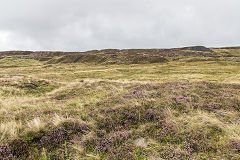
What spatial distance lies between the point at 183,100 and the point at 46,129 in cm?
762

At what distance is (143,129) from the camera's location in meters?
5.96

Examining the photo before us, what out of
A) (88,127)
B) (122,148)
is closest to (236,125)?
(122,148)

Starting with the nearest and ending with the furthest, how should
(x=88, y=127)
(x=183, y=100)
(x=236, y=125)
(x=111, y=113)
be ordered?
(x=236, y=125) < (x=88, y=127) < (x=111, y=113) < (x=183, y=100)

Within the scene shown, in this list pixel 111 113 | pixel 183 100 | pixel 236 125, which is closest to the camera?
pixel 236 125

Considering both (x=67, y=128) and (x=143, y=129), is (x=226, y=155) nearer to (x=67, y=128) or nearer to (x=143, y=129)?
(x=143, y=129)

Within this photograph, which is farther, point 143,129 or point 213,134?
point 143,129

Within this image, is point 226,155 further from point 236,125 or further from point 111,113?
point 111,113

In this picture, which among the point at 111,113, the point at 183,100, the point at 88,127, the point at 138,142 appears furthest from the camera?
the point at 183,100

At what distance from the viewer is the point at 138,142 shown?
5.09 m

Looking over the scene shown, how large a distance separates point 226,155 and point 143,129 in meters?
2.78

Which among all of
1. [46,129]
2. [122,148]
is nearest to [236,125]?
[122,148]

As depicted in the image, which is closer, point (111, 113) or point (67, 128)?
point (67, 128)

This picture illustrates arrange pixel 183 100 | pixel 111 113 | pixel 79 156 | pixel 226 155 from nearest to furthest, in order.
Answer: pixel 226 155 → pixel 79 156 → pixel 111 113 → pixel 183 100

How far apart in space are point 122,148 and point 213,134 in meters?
3.48
